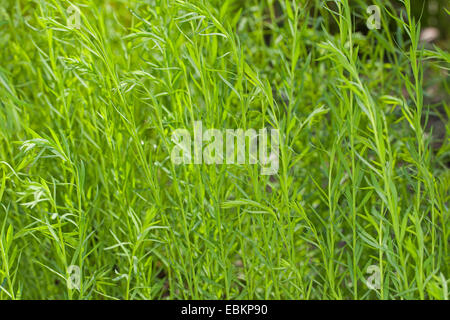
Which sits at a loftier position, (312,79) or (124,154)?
(312,79)

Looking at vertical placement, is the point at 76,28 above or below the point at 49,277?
above

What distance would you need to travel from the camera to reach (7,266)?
3.95ft

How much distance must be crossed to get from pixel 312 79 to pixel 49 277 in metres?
0.96

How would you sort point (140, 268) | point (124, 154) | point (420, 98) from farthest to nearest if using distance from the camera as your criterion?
1. point (124, 154)
2. point (140, 268)
3. point (420, 98)

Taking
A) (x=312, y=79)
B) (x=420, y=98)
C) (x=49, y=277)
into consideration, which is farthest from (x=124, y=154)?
(x=420, y=98)

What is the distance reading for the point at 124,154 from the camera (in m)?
1.52
